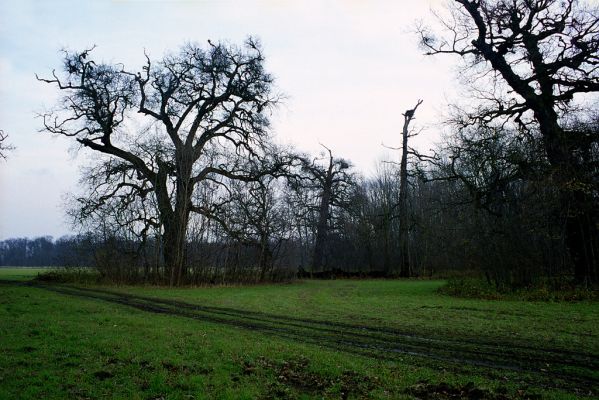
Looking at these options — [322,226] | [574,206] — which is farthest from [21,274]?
[574,206]

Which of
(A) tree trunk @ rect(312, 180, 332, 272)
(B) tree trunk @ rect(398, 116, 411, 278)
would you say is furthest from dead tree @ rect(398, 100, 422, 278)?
(A) tree trunk @ rect(312, 180, 332, 272)

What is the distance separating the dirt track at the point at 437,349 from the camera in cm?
746

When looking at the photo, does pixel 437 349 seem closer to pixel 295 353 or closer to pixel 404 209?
pixel 295 353

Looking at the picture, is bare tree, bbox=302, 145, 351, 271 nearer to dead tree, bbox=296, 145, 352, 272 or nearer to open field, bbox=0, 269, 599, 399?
dead tree, bbox=296, 145, 352, 272

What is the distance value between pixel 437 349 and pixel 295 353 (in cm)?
297

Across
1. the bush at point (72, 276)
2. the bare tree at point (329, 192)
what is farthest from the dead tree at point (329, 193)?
the bush at point (72, 276)

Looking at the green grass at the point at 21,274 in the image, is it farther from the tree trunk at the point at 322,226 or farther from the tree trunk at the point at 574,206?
the tree trunk at the point at 574,206

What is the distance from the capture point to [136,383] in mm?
6699

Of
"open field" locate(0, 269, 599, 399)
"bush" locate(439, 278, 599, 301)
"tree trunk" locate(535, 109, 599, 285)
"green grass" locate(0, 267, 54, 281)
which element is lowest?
"open field" locate(0, 269, 599, 399)

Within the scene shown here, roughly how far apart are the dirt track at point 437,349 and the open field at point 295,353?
0.03 metres

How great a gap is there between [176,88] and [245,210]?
9.63 metres

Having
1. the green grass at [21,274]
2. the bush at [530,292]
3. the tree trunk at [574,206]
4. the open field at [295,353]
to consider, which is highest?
the tree trunk at [574,206]

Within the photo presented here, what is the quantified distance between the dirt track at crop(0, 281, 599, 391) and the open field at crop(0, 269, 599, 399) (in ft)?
0.10

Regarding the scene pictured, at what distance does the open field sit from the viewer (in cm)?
652
